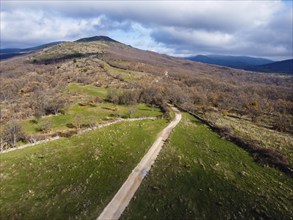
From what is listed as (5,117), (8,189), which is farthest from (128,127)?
(5,117)

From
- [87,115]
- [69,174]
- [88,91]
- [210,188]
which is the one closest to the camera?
[210,188]

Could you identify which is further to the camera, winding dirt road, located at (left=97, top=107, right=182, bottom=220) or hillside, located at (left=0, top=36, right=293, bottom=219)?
hillside, located at (left=0, top=36, right=293, bottom=219)

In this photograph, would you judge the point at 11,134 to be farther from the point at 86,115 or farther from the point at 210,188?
the point at 210,188

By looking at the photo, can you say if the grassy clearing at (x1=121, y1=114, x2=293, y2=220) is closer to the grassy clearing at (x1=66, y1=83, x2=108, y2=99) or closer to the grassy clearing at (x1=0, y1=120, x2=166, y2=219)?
the grassy clearing at (x1=0, y1=120, x2=166, y2=219)

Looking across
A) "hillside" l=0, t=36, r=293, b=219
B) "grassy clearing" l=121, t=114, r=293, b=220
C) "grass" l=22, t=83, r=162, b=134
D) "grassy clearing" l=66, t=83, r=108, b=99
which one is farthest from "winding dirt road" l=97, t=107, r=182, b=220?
"grassy clearing" l=66, t=83, r=108, b=99

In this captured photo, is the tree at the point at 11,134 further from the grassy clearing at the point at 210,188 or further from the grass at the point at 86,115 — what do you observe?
the grassy clearing at the point at 210,188

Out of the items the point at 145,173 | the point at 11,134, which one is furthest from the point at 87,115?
the point at 145,173

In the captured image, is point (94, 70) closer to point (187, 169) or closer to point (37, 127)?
point (37, 127)

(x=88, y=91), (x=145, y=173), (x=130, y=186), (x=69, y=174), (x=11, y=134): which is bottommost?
(x=88, y=91)
